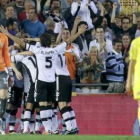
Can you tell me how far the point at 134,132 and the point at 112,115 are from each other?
2.63 ft

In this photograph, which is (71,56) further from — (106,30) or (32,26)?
(106,30)

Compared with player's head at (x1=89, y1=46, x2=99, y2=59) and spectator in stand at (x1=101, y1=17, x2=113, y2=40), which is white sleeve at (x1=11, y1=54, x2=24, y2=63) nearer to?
player's head at (x1=89, y1=46, x2=99, y2=59)

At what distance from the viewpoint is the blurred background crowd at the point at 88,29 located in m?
19.6

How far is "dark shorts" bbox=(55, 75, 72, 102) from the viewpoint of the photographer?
17.1 meters

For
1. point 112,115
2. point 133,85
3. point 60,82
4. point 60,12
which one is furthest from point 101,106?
point 133,85

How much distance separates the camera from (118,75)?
19.9 meters

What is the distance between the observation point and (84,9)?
22125 mm

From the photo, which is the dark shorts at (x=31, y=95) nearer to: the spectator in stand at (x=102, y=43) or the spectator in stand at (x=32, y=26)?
the spectator in stand at (x=102, y=43)

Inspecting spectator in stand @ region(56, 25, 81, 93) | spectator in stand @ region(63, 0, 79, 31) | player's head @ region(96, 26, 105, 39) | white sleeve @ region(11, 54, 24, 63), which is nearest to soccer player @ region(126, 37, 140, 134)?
white sleeve @ region(11, 54, 24, 63)

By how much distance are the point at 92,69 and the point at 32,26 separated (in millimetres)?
2347

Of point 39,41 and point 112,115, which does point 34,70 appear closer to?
point 39,41

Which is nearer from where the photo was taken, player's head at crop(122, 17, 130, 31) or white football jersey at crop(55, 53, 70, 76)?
white football jersey at crop(55, 53, 70, 76)

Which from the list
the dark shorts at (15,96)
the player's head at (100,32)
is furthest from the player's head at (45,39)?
the player's head at (100,32)

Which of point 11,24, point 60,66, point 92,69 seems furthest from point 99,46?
A: point 60,66
